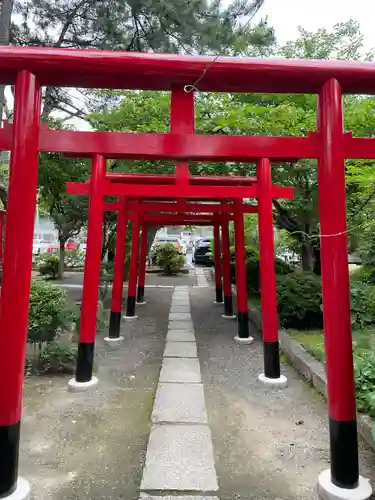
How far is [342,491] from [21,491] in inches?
81.8

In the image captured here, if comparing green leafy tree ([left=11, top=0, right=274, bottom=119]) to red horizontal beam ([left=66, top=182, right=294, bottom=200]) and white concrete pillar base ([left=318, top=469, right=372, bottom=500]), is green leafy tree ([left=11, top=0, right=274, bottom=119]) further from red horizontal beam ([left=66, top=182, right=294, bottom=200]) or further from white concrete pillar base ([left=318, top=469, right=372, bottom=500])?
white concrete pillar base ([left=318, top=469, right=372, bottom=500])

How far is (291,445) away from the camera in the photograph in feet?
10.7

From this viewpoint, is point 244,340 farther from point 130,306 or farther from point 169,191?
point 169,191

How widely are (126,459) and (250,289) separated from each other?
873 centimetres

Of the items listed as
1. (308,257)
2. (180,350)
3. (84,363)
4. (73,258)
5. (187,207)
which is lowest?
(180,350)

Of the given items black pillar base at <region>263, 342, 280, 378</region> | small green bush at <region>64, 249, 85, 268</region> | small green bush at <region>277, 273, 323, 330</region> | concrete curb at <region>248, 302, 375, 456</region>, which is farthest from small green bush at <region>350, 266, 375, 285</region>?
small green bush at <region>64, 249, 85, 268</region>

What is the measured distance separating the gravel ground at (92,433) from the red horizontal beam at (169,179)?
2774 mm

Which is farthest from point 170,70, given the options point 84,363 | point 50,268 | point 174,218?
point 50,268

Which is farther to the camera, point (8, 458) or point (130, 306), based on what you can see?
point (130, 306)

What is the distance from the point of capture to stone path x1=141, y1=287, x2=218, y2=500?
8.57 feet

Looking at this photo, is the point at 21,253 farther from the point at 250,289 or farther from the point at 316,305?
the point at 250,289

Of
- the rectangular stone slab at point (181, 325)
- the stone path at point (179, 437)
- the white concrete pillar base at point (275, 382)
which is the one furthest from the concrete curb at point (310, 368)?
the rectangular stone slab at point (181, 325)

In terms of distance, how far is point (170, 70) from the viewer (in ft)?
8.07

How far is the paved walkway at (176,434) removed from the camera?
8.69 feet
